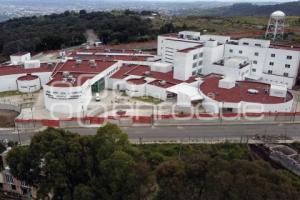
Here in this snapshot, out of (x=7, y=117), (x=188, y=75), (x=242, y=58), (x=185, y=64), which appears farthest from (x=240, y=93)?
(x=7, y=117)

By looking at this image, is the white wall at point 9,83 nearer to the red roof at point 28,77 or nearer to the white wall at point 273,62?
the red roof at point 28,77

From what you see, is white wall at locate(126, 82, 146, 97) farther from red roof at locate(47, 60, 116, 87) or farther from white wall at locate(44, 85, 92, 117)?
white wall at locate(44, 85, 92, 117)

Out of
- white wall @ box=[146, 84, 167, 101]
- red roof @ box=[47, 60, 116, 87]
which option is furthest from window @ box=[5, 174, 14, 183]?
white wall @ box=[146, 84, 167, 101]

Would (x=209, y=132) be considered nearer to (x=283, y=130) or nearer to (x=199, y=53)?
(x=283, y=130)

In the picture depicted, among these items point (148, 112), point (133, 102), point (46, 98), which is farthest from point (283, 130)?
point (46, 98)

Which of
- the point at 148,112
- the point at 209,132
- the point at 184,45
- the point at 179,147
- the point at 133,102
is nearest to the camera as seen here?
the point at 179,147

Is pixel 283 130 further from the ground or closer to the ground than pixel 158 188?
closer to the ground
